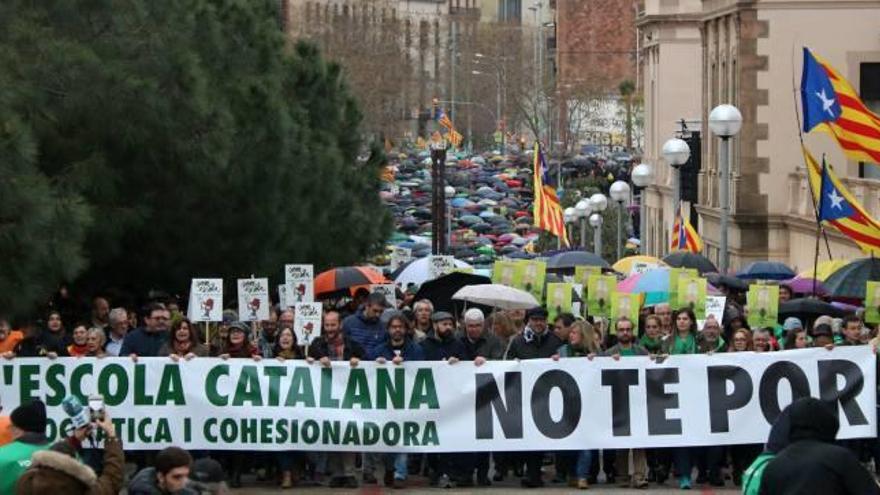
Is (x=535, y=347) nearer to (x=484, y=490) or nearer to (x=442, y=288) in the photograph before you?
(x=484, y=490)

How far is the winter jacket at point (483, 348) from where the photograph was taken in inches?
757

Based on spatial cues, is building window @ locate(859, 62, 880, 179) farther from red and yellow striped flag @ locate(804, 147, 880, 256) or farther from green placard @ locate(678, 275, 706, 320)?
green placard @ locate(678, 275, 706, 320)

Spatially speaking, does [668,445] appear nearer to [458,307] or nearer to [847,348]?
[847,348]

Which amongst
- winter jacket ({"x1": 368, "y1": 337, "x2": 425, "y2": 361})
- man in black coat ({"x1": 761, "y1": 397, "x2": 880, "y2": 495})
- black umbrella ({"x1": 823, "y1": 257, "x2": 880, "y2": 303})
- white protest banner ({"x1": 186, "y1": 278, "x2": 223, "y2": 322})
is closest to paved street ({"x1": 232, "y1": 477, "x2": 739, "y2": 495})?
winter jacket ({"x1": 368, "y1": 337, "x2": 425, "y2": 361})

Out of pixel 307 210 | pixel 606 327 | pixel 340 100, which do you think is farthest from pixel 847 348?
pixel 340 100

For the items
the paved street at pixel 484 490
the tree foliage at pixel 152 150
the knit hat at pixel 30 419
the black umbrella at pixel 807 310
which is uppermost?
the tree foliage at pixel 152 150

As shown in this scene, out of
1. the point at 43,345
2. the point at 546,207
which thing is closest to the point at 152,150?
the point at 43,345

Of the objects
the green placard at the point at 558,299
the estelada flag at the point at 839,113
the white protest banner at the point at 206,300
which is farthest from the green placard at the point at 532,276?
the white protest banner at the point at 206,300

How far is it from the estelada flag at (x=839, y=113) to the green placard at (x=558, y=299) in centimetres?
525

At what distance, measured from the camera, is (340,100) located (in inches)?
1453

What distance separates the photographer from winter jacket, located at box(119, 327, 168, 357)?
19297 millimetres

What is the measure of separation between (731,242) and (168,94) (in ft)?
68.8

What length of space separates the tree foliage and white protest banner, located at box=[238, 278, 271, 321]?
145cm

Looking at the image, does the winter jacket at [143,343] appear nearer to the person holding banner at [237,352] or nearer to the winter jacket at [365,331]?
the person holding banner at [237,352]
